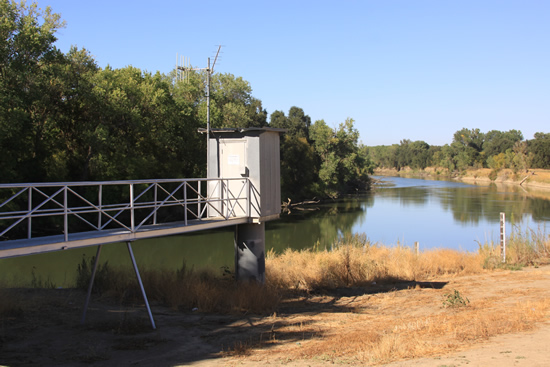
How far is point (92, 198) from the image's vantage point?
3181cm

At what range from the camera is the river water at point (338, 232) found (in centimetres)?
2497

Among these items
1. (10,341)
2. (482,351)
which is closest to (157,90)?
(10,341)

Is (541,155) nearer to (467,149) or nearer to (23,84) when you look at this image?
(467,149)

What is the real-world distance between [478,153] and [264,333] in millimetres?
149884

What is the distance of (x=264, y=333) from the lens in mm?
10547

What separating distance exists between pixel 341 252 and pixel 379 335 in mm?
8786

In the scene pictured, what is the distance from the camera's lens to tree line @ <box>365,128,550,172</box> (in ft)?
351

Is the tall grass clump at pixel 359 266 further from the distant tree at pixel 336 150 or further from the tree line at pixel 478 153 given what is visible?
the tree line at pixel 478 153

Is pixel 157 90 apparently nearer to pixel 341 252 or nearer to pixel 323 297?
pixel 341 252

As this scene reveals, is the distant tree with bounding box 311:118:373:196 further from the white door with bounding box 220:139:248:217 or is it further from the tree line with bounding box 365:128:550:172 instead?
the white door with bounding box 220:139:248:217

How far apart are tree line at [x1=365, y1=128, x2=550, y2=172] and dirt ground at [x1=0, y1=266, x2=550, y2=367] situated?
103 m

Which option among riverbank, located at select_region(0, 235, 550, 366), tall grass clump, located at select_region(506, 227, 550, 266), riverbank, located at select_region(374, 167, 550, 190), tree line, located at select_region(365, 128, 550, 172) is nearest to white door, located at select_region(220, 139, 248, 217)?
riverbank, located at select_region(0, 235, 550, 366)

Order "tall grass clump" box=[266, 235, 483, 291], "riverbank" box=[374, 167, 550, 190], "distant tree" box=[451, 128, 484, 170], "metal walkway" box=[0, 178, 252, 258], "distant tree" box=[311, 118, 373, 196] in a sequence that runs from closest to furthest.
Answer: "metal walkway" box=[0, 178, 252, 258] → "tall grass clump" box=[266, 235, 483, 291] → "distant tree" box=[311, 118, 373, 196] → "riverbank" box=[374, 167, 550, 190] → "distant tree" box=[451, 128, 484, 170]

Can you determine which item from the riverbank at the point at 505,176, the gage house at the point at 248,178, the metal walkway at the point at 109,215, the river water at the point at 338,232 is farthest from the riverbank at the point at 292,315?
Result: the riverbank at the point at 505,176
